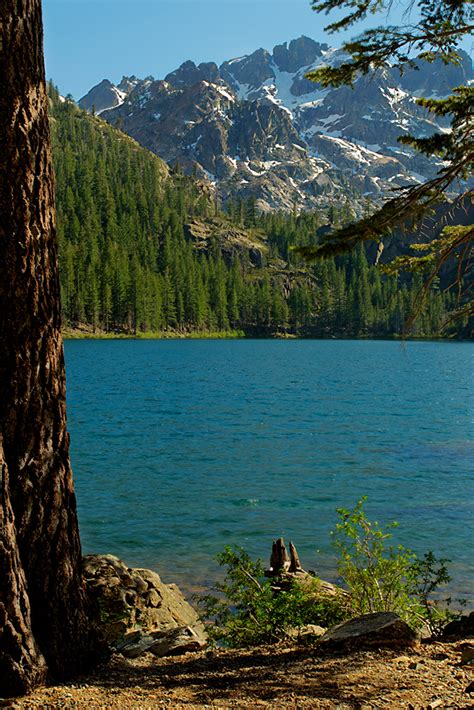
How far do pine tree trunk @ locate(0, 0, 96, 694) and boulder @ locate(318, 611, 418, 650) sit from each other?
268 centimetres

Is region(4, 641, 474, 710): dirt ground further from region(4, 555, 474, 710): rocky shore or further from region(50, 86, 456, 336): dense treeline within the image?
region(50, 86, 456, 336): dense treeline

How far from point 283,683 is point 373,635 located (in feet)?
4.71

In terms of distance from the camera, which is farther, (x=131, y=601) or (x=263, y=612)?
(x=131, y=601)

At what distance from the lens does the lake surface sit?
15766 millimetres

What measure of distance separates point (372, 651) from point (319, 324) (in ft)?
564

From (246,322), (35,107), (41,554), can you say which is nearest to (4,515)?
(41,554)

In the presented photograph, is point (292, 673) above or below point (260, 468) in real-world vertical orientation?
above

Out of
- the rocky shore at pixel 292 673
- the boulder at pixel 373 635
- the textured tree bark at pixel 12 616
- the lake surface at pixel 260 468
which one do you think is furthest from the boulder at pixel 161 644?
the lake surface at pixel 260 468

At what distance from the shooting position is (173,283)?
16100 cm

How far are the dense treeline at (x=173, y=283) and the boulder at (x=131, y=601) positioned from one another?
122577mm

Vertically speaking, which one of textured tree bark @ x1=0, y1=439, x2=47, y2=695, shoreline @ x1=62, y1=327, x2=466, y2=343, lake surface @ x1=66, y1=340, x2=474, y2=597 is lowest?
lake surface @ x1=66, y1=340, x2=474, y2=597

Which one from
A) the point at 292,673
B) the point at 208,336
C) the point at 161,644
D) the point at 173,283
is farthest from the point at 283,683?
the point at 173,283

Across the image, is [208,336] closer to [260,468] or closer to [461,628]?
[260,468]

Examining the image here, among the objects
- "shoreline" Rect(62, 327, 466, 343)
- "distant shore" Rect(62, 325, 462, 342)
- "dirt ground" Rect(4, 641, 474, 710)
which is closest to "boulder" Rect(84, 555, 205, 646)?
"dirt ground" Rect(4, 641, 474, 710)
